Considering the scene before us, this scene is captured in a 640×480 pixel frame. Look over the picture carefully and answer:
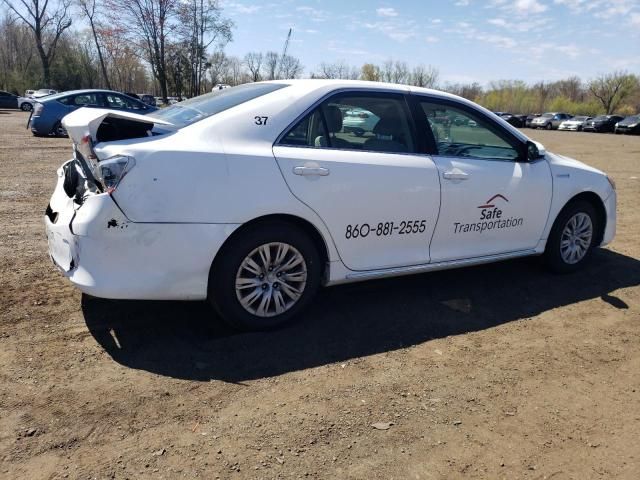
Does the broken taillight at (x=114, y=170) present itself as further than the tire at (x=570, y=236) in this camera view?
No

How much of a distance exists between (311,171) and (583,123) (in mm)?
48516

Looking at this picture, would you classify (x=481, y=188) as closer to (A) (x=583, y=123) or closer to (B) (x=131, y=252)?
(B) (x=131, y=252)

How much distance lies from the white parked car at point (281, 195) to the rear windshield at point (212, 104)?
2 cm

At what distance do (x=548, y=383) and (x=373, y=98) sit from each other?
2.32 m

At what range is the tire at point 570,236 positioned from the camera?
4.95 m

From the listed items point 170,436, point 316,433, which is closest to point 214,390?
point 170,436

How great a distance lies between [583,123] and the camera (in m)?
45.2

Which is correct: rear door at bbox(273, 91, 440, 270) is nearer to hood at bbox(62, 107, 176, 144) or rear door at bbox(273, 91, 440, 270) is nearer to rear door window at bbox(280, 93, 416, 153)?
rear door window at bbox(280, 93, 416, 153)

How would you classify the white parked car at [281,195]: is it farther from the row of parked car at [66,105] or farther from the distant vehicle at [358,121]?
the row of parked car at [66,105]

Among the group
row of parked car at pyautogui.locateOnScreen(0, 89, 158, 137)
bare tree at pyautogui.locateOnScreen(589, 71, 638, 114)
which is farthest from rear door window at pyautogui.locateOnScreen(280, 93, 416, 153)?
bare tree at pyautogui.locateOnScreen(589, 71, 638, 114)

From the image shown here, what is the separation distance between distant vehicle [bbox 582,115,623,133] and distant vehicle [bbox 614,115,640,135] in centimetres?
232

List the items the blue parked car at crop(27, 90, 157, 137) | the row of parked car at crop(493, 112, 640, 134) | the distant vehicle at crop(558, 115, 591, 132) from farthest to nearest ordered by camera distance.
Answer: the distant vehicle at crop(558, 115, 591, 132) → the row of parked car at crop(493, 112, 640, 134) → the blue parked car at crop(27, 90, 157, 137)

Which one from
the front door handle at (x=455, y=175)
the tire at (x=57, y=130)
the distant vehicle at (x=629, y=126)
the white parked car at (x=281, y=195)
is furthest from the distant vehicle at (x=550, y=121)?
the front door handle at (x=455, y=175)

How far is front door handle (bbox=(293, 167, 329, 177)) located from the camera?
342 centimetres
